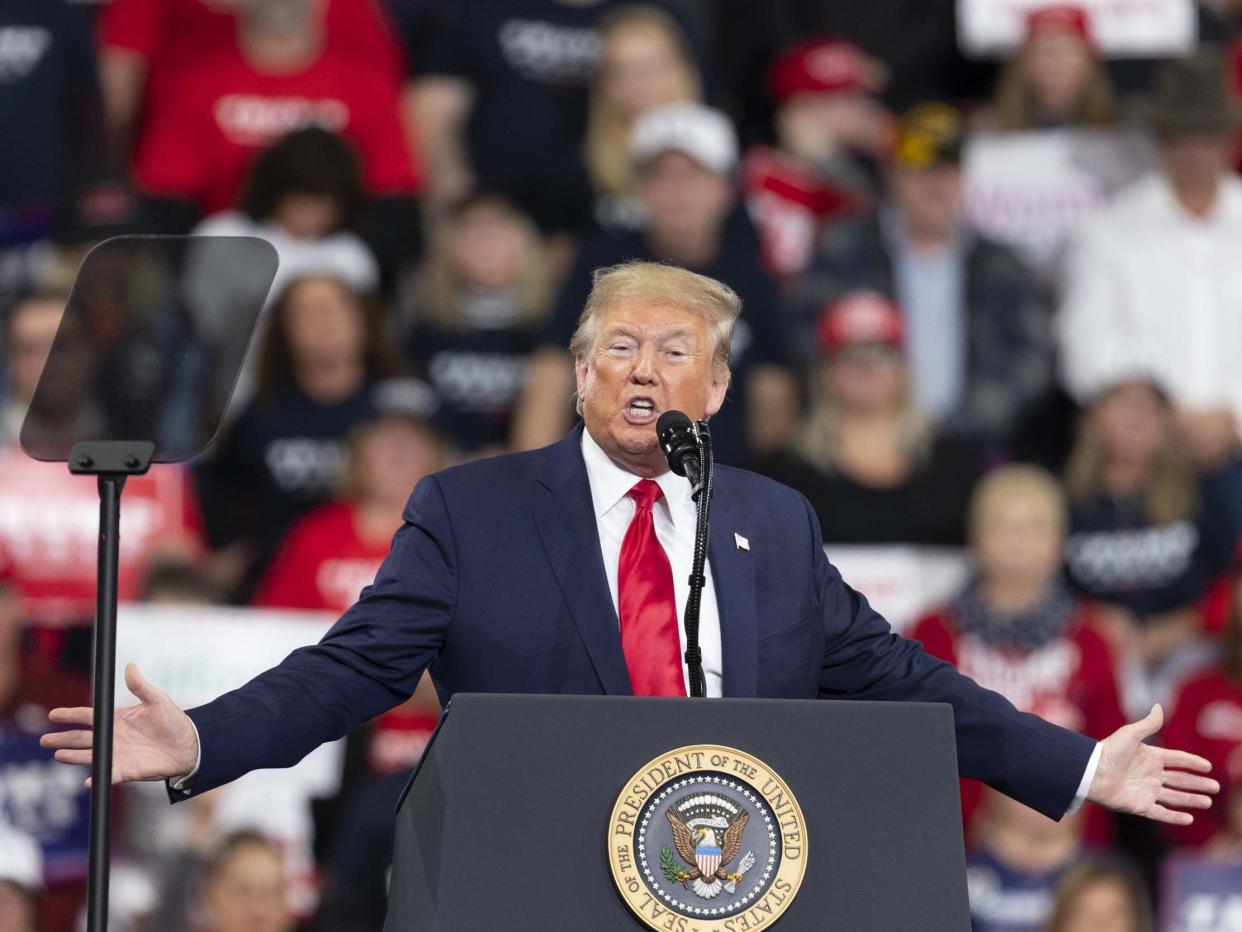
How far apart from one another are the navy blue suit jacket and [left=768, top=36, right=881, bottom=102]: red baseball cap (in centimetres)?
467

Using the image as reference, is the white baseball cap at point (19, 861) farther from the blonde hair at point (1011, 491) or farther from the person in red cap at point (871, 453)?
the blonde hair at point (1011, 491)

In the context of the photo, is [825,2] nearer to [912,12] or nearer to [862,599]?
[912,12]

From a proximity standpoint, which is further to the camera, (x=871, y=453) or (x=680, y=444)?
(x=871, y=453)

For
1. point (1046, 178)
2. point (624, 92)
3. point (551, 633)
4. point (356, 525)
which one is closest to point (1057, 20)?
point (1046, 178)

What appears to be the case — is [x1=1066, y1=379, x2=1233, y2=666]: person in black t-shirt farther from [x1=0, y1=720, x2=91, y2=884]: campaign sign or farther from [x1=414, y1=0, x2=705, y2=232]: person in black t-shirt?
[x1=0, y1=720, x2=91, y2=884]: campaign sign

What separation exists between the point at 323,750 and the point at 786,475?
1489 millimetres

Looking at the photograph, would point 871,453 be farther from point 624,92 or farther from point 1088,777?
point 1088,777

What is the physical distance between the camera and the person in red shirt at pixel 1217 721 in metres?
5.95

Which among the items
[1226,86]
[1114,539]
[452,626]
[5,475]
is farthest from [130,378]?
[1226,86]

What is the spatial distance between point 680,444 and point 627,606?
288 millimetres

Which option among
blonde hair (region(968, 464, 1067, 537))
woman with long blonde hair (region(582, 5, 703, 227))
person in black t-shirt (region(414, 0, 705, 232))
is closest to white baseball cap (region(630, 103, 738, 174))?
woman with long blonde hair (region(582, 5, 703, 227))

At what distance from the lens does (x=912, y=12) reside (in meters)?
8.10

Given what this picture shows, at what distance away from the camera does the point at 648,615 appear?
2.92 meters

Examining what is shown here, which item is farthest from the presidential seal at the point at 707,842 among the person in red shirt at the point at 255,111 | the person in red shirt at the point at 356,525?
the person in red shirt at the point at 255,111
